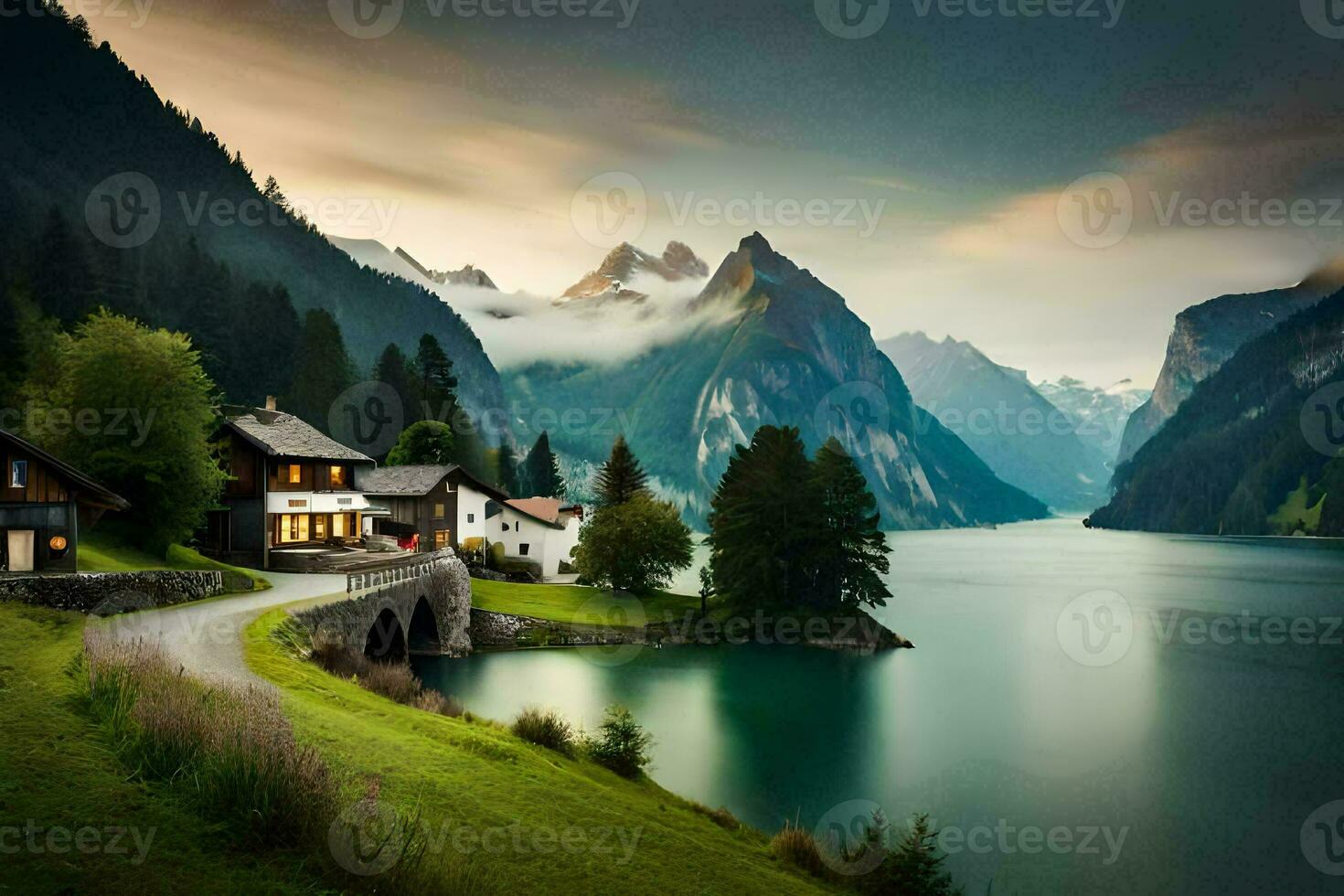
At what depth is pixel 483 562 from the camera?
72.8 meters

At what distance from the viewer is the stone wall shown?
72.4ft

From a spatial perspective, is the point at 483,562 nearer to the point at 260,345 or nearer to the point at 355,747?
the point at 260,345

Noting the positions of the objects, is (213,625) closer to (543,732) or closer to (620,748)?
(543,732)

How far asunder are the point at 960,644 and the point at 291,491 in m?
46.1

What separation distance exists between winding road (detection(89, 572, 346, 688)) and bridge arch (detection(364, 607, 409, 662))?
18.0 ft

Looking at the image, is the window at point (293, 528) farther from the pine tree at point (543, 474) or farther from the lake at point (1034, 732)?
the pine tree at point (543, 474)

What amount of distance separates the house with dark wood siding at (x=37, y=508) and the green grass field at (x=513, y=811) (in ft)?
38.9

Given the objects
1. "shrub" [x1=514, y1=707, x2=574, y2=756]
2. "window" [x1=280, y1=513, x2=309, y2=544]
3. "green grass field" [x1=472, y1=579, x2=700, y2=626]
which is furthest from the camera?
"green grass field" [x1=472, y1=579, x2=700, y2=626]

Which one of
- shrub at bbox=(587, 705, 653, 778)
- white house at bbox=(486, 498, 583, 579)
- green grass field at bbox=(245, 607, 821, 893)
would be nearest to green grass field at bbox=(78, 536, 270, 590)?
green grass field at bbox=(245, 607, 821, 893)

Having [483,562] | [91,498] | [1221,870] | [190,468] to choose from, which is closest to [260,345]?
[483,562]

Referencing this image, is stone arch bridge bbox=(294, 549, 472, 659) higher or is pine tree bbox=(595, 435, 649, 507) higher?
pine tree bbox=(595, 435, 649, 507)

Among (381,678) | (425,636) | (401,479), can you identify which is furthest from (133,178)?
(381,678)

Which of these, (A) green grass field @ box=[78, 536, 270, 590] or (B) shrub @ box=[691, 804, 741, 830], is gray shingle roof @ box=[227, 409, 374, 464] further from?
(B) shrub @ box=[691, 804, 741, 830]

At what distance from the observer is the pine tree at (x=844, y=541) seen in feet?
204
